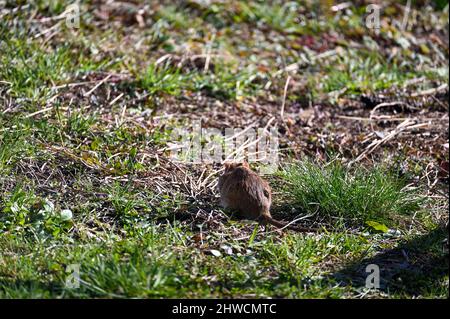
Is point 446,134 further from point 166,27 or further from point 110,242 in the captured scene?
point 110,242

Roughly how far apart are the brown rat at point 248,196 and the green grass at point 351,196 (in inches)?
10.7

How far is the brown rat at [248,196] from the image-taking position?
4.64m

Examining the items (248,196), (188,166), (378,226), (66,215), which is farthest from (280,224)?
(66,215)

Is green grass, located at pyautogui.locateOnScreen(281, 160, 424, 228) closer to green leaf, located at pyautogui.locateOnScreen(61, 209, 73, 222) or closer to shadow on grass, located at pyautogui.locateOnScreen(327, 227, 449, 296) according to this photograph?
shadow on grass, located at pyautogui.locateOnScreen(327, 227, 449, 296)

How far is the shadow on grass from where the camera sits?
164 inches

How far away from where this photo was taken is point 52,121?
5637 mm

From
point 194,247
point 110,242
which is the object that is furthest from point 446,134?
point 110,242

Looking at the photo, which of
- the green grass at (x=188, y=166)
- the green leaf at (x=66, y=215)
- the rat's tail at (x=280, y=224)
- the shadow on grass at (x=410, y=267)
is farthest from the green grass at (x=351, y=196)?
the green leaf at (x=66, y=215)

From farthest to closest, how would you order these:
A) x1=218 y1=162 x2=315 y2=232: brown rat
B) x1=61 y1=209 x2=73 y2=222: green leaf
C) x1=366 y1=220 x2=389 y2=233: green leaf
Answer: x1=366 y1=220 x2=389 y2=233: green leaf < x1=218 y1=162 x2=315 y2=232: brown rat < x1=61 y1=209 x2=73 y2=222: green leaf

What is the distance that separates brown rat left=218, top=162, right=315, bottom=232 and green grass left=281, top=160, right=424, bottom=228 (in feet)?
0.89

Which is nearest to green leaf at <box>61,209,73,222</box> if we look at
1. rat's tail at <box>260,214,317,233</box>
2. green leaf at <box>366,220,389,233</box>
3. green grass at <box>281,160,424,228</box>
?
rat's tail at <box>260,214,317,233</box>

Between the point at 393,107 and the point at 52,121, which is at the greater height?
the point at 52,121

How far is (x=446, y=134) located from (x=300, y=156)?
60.3 inches

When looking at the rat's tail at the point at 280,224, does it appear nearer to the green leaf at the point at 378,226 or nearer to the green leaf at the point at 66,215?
the green leaf at the point at 378,226
